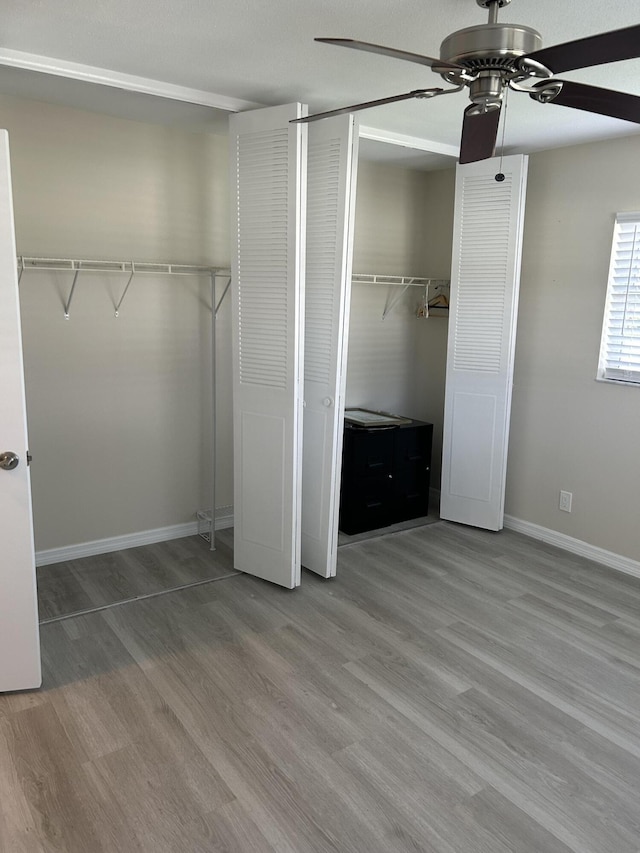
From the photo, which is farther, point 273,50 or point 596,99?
point 273,50

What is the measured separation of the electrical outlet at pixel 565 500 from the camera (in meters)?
4.00

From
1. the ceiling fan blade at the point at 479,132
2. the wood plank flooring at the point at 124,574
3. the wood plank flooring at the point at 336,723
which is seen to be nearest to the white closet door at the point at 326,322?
the wood plank flooring at the point at 336,723

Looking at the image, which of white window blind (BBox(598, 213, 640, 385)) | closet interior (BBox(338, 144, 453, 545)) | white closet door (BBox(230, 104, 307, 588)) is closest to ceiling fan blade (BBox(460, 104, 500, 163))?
white closet door (BBox(230, 104, 307, 588))

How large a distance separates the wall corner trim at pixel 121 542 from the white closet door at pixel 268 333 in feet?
2.25

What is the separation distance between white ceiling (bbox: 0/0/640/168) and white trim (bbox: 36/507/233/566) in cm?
234

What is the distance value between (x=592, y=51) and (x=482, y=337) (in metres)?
2.74

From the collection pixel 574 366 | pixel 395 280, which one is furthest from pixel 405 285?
pixel 574 366

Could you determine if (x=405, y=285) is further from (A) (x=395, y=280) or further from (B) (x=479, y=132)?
(B) (x=479, y=132)

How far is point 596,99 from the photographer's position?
1.75 meters

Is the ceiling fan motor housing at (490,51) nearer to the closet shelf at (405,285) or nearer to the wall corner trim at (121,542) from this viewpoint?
the closet shelf at (405,285)

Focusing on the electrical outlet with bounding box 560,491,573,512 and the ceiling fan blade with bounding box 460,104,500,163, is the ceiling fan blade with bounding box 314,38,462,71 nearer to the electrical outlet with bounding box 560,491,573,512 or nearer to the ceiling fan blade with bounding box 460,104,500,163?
the ceiling fan blade with bounding box 460,104,500,163

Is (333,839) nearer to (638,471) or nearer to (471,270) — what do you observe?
(638,471)

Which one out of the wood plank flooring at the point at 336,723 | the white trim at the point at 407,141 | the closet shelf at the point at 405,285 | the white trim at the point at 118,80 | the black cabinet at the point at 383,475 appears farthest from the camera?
the closet shelf at the point at 405,285

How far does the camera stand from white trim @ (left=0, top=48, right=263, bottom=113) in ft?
8.31
